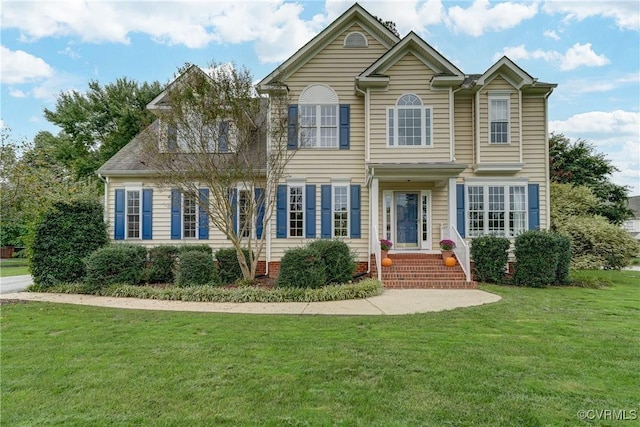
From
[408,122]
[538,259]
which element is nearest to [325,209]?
[408,122]

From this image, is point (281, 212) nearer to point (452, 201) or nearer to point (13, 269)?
point (452, 201)

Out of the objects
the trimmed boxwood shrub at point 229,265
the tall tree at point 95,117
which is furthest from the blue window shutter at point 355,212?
the tall tree at point 95,117

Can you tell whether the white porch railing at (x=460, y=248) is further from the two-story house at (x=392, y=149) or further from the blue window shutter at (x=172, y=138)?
the blue window shutter at (x=172, y=138)

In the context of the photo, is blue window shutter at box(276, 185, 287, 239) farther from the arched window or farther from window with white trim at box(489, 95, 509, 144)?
window with white trim at box(489, 95, 509, 144)

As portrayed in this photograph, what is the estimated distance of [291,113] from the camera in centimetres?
1325

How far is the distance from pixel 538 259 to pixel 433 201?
12.6ft

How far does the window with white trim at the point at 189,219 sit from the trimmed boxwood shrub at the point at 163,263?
5.55 ft

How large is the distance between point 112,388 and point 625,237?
17.3 metres

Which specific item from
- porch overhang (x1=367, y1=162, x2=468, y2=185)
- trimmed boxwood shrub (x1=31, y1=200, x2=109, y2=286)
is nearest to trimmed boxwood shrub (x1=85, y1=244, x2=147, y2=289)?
trimmed boxwood shrub (x1=31, y1=200, x2=109, y2=286)

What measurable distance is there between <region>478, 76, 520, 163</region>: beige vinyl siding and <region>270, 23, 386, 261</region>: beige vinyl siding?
13.7 ft

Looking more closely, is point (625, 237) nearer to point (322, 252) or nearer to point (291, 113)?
point (322, 252)

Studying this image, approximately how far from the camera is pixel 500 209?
44.1ft

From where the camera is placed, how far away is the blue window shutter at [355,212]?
13.2m

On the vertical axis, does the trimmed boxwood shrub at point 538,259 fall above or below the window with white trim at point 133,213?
below
